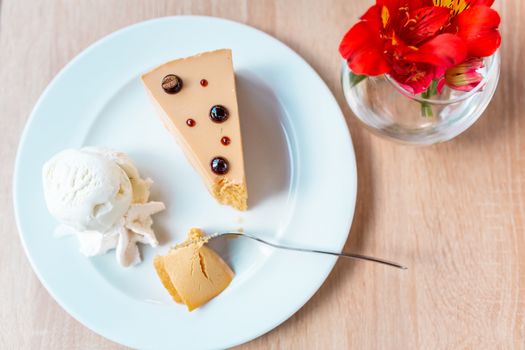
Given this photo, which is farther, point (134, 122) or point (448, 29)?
point (134, 122)

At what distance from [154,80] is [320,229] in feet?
1.40

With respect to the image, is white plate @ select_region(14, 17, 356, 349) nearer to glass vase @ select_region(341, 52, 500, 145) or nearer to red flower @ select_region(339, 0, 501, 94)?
glass vase @ select_region(341, 52, 500, 145)

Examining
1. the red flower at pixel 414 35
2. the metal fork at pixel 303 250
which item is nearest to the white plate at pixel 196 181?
the metal fork at pixel 303 250

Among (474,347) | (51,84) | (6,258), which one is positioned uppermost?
(51,84)

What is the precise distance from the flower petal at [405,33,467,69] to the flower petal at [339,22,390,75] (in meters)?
0.04

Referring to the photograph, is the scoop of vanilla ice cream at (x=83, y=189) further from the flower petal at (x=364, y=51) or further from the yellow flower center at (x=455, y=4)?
the yellow flower center at (x=455, y=4)

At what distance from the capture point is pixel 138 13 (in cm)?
112

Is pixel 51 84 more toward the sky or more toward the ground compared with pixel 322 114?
more toward the sky

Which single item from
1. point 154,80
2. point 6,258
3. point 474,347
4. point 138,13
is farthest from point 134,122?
point 474,347

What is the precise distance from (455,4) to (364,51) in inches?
5.9

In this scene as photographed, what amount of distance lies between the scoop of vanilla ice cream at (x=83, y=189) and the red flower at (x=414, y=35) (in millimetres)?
479

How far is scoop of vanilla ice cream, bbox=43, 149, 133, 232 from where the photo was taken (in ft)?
3.09

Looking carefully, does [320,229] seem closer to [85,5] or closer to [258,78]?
[258,78]

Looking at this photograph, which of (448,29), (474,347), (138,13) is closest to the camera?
(448,29)
